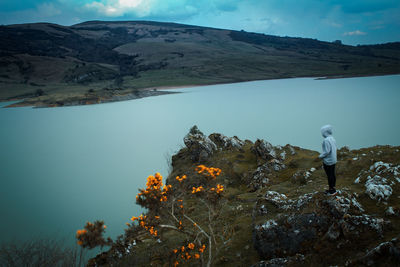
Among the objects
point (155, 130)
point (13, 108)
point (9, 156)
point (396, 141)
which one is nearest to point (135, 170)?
point (155, 130)

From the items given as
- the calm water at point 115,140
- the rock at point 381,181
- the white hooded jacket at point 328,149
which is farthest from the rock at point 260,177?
the calm water at point 115,140

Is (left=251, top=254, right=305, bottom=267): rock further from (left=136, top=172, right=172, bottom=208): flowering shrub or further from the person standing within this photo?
(left=136, top=172, right=172, bottom=208): flowering shrub

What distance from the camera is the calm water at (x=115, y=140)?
3111 centimetres

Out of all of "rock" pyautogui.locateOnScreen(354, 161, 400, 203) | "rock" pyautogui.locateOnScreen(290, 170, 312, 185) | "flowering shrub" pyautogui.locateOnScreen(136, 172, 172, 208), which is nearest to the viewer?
"flowering shrub" pyautogui.locateOnScreen(136, 172, 172, 208)

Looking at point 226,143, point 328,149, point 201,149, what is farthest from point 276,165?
point 328,149

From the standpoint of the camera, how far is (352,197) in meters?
9.39

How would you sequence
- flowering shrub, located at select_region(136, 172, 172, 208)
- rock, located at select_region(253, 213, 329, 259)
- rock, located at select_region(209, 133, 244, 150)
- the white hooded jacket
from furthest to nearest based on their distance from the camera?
rock, located at select_region(209, 133, 244, 150) < the white hooded jacket < rock, located at select_region(253, 213, 329, 259) < flowering shrub, located at select_region(136, 172, 172, 208)

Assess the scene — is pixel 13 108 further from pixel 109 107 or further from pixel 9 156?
pixel 9 156

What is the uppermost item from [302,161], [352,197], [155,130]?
[352,197]

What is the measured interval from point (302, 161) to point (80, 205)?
2977cm

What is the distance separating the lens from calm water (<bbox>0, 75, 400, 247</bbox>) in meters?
31.1

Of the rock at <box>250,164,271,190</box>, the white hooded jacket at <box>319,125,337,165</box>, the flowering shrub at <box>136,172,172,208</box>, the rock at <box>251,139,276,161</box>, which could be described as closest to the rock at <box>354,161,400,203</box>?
the white hooded jacket at <box>319,125,337,165</box>

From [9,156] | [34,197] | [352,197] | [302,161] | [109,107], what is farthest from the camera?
[109,107]

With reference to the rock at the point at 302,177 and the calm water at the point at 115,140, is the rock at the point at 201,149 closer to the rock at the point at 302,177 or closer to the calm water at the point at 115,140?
the calm water at the point at 115,140
